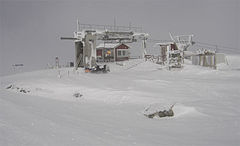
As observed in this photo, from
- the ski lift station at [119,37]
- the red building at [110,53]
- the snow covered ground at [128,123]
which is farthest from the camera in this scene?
the red building at [110,53]

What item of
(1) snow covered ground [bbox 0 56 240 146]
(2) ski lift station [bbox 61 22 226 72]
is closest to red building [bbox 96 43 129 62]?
(2) ski lift station [bbox 61 22 226 72]

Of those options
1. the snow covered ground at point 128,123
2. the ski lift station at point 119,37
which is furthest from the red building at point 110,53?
the snow covered ground at point 128,123

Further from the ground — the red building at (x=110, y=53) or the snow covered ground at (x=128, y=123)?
the red building at (x=110, y=53)

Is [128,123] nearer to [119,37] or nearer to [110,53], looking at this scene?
[119,37]

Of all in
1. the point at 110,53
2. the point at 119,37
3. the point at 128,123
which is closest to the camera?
the point at 128,123

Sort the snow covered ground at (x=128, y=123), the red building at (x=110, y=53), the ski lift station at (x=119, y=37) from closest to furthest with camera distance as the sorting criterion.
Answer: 1. the snow covered ground at (x=128, y=123)
2. the ski lift station at (x=119, y=37)
3. the red building at (x=110, y=53)

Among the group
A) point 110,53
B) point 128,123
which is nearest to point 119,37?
point 110,53

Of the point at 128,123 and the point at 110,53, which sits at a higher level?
the point at 110,53

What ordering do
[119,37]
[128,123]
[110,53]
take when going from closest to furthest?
[128,123], [119,37], [110,53]

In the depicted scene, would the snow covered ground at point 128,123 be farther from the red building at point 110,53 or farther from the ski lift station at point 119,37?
the red building at point 110,53

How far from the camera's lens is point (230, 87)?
10586mm

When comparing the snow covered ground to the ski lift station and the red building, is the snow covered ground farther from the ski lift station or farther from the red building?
the red building

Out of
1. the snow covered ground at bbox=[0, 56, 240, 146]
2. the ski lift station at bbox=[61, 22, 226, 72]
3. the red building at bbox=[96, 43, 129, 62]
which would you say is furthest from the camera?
the red building at bbox=[96, 43, 129, 62]

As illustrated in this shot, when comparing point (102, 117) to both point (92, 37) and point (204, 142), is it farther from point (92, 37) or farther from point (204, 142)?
point (92, 37)
